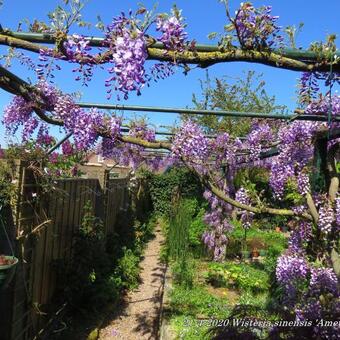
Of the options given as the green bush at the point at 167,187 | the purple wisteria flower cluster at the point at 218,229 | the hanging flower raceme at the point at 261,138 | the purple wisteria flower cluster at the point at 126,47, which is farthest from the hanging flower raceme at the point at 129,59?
the green bush at the point at 167,187

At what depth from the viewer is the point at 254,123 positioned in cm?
627

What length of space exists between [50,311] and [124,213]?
266 inches

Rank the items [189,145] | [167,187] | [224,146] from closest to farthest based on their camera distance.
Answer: [189,145], [224,146], [167,187]

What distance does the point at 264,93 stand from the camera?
17984mm

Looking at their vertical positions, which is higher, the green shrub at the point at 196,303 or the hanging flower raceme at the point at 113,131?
the hanging flower raceme at the point at 113,131

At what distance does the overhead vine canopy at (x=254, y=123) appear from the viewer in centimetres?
205

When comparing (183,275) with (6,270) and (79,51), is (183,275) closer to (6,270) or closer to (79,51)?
(6,270)

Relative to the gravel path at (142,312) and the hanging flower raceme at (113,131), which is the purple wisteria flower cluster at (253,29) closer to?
the hanging flower raceme at (113,131)

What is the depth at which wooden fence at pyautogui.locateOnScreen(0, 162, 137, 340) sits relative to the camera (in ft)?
13.6

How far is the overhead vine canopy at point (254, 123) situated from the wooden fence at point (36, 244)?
0.60m

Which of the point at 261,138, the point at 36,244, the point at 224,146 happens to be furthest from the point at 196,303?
the point at 224,146

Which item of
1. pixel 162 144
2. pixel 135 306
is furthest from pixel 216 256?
pixel 162 144

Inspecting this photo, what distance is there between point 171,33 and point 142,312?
5352 mm

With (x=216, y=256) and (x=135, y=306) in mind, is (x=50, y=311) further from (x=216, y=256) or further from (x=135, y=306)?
(x=216, y=256)
